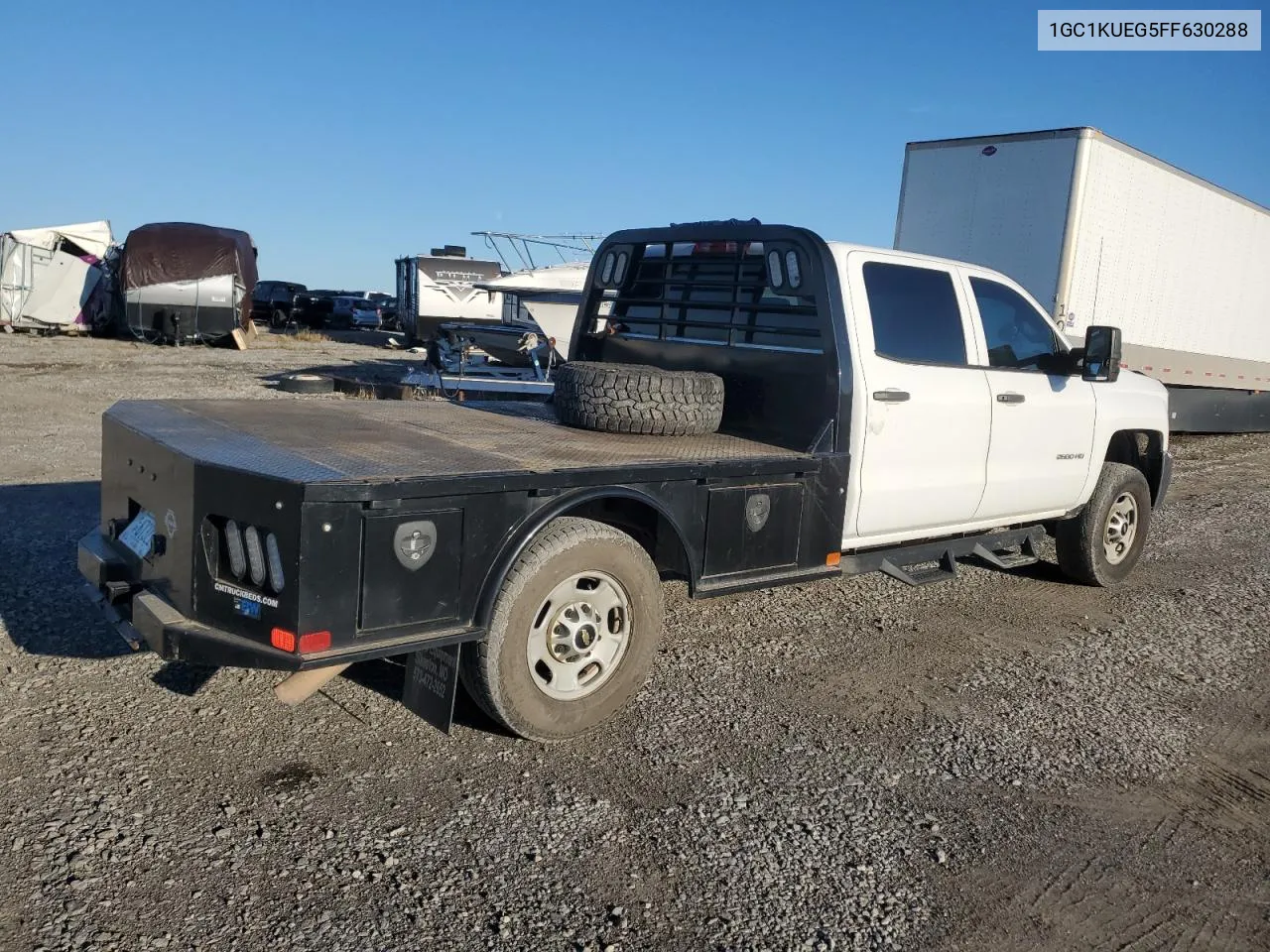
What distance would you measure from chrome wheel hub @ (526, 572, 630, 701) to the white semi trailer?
962cm

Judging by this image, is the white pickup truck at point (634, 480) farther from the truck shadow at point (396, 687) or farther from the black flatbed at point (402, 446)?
the truck shadow at point (396, 687)

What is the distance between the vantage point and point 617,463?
4137 mm

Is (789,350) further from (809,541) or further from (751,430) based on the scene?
(809,541)

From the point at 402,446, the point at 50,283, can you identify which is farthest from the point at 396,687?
the point at 50,283

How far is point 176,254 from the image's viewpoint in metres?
24.8

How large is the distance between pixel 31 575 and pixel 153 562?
2.44 meters

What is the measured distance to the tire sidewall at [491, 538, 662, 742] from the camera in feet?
12.6

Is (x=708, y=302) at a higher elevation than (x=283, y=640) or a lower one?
higher

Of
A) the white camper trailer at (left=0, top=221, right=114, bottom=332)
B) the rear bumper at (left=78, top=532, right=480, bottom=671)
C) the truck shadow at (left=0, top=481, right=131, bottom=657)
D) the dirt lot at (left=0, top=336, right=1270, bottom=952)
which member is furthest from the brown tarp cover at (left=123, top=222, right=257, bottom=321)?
the rear bumper at (left=78, top=532, right=480, bottom=671)

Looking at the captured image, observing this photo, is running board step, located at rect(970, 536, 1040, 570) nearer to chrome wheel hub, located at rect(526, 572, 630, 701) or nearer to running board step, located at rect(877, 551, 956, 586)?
running board step, located at rect(877, 551, 956, 586)

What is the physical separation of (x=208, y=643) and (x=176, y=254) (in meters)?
23.9


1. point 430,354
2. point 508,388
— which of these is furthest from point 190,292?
point 508,388

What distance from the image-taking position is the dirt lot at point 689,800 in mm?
3094

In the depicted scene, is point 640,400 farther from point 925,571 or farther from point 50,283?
point 50,283
